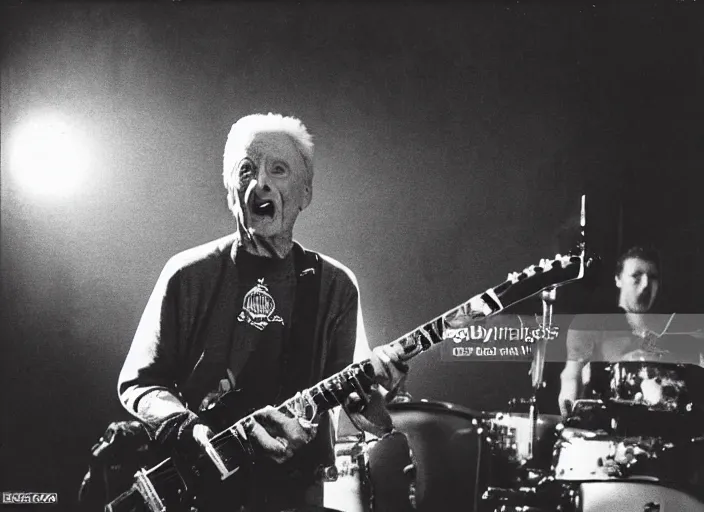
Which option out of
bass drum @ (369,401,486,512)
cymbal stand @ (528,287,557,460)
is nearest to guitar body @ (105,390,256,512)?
bass drum @ (369,401,486,512)

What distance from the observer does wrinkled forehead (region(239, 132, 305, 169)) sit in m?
2.93

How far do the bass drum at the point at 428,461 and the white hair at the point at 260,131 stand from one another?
3.60 feet

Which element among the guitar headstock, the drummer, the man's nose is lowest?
the drummer

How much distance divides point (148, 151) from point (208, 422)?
120cm

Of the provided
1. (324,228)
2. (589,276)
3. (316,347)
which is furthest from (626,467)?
(324,228)

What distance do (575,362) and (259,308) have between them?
4.26 ft

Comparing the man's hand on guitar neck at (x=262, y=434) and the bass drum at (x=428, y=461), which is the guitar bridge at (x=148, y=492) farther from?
the bass drum at (x=428, y=461)

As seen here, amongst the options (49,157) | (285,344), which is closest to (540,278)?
(285,344)

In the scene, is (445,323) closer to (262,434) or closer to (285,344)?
(285,344)

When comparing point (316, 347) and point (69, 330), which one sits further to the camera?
point (69, 330)

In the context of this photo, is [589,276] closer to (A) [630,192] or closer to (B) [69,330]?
(A) [630,192]

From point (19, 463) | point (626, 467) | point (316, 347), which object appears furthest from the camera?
point (19, 463)

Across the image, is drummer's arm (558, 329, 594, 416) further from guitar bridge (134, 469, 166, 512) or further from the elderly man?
guitar bridge (134, 469, 166, 512)

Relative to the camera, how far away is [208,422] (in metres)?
2.78
